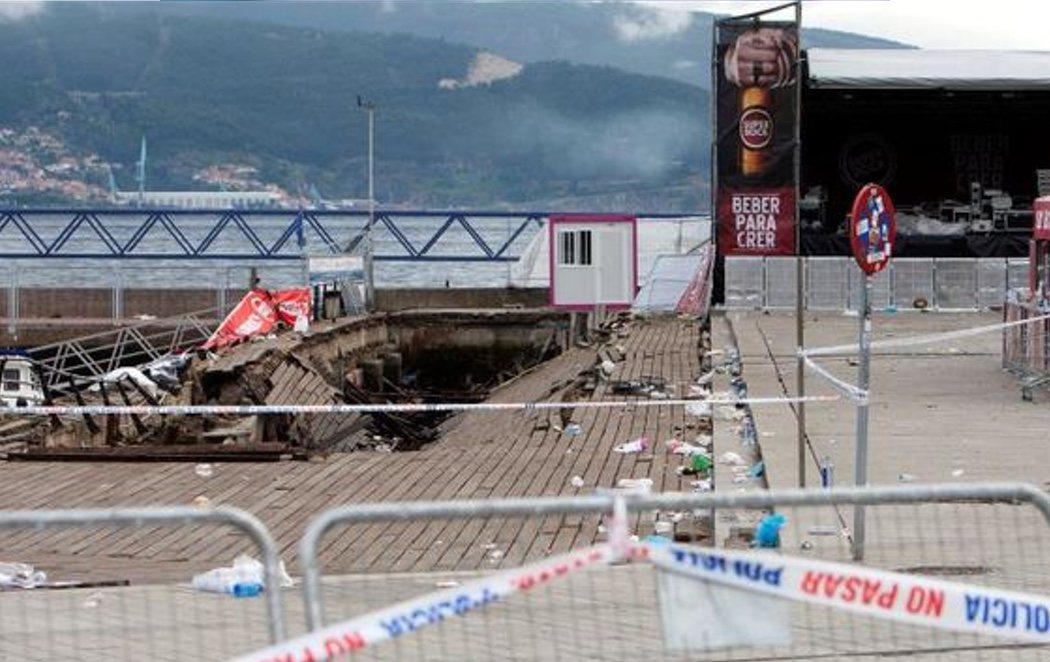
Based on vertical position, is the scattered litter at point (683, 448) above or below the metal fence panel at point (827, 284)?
below

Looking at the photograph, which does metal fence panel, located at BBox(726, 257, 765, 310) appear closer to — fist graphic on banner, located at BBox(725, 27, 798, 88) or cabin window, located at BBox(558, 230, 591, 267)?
fist graphic on banner, located at BBox(725, 27, 798, 88)

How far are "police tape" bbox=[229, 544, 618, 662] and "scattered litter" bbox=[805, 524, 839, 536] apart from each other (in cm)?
514

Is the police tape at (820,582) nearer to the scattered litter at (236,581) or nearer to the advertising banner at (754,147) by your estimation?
the scattered litter at (236,581)

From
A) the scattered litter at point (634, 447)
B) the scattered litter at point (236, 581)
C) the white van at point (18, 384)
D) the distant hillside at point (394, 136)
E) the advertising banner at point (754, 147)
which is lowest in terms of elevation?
the white van at point (18, 384)

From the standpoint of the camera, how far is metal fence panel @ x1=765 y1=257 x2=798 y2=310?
31.9m

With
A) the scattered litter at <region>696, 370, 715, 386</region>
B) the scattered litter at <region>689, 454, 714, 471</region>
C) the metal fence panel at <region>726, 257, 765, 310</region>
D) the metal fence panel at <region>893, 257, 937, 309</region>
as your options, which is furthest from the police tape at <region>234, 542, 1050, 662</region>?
the metal fence panel at <region>893, 257, 937, 309</region>

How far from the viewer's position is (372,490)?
1348cm

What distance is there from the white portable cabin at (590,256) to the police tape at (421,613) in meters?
23.7

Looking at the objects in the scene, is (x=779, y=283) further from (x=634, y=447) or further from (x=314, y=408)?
(x=314, y=408)

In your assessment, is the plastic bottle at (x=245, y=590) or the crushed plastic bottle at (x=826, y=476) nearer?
the plastic bottle at (x=245, y=590)

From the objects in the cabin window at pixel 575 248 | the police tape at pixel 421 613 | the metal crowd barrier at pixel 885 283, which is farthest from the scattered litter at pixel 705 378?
the police tape at pixel 421 613

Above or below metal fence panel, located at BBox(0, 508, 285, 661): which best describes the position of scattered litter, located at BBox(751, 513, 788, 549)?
above

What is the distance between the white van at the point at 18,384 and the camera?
21962 mm

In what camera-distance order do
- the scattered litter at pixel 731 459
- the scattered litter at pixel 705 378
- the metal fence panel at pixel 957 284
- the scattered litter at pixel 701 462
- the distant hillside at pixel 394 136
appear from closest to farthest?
the scattered litter at pixel 731 459
the scattered litter at pixel 701 462
the scattered litter at pixel 705 378
the metal fence panel at pixel 957 284
the distant hillside at pixel 394 136
